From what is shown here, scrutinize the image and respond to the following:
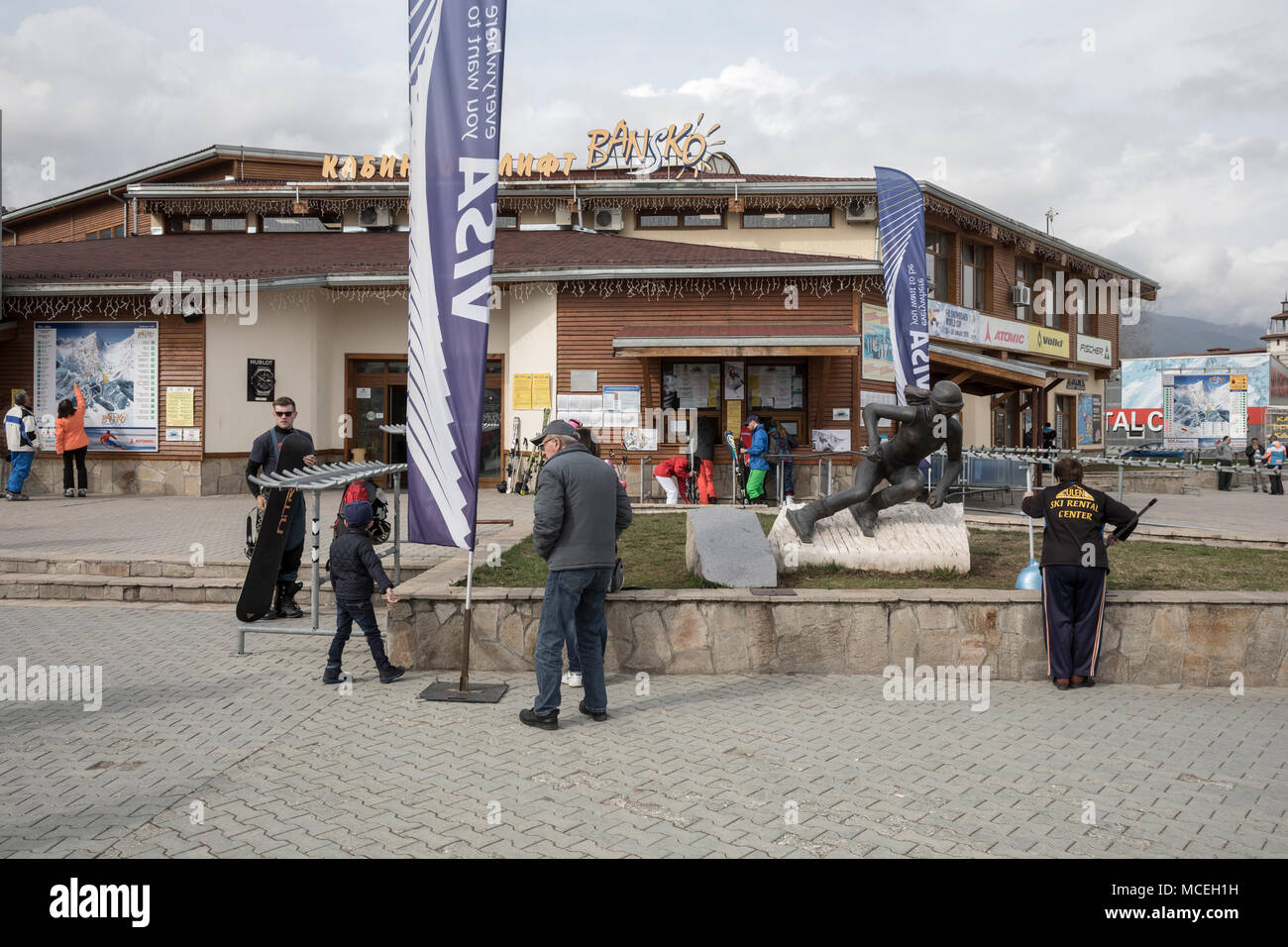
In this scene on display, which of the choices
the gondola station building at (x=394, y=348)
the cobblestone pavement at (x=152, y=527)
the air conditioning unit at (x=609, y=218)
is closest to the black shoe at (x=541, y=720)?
the cobblestone pavement at (x=152, y=527)

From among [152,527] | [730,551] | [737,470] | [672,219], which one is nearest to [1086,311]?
[672,219]

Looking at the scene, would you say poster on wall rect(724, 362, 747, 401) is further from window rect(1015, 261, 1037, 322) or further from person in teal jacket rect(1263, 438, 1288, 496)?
person in teal jacket rect(1263, 438, 1288, 496)

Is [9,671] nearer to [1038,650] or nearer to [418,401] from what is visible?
[418,401]

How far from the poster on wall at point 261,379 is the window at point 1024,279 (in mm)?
22331

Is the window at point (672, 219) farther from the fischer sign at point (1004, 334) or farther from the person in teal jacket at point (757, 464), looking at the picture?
the person in teal jacket at point (757, 464)

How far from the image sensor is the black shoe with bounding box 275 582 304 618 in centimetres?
882

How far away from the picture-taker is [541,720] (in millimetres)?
5684

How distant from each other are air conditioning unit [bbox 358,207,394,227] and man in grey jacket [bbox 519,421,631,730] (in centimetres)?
1993

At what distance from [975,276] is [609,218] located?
11652 mm

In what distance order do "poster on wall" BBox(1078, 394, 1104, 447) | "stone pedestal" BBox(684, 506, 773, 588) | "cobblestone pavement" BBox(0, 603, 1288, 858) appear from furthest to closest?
"poster on wall" BBox(1078, 394, 1104, 447)
"stone pedestal" BBox(684, 506, 773, 588)
"cobblestone pavement" BBox(0, 603, 1288, 858)

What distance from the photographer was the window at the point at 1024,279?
3013cm

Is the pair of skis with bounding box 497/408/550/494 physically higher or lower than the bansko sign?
lower

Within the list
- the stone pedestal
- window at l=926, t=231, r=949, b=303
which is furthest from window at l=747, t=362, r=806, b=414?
the stone pedestal

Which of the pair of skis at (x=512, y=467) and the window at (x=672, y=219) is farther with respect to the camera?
the window at (x=672, y=219)
